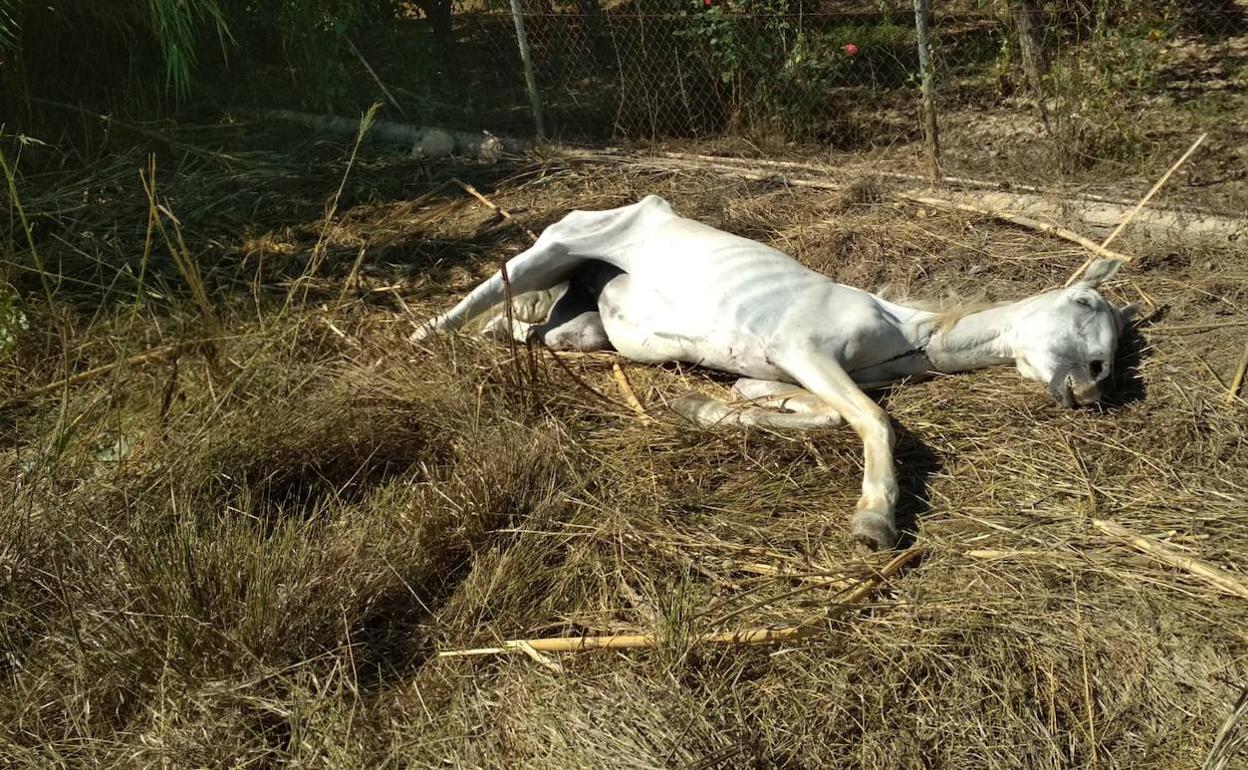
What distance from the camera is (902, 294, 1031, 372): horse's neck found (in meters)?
4.04

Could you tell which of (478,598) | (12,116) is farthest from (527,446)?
(12,116)

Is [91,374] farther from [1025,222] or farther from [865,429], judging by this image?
[1025,222]

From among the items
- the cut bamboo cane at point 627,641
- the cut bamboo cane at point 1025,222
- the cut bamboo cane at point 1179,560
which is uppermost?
the cut bamboo cane at point 1025,222

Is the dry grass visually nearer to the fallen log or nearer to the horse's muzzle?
the horse's muzzle

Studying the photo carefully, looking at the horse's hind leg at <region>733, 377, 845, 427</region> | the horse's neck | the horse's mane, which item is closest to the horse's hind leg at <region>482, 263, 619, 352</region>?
the horse's hind leg at <region>733, 377, 845, 427</region>

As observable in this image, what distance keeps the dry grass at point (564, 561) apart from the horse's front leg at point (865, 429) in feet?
0.30

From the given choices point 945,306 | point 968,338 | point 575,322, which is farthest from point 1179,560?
point 575,322

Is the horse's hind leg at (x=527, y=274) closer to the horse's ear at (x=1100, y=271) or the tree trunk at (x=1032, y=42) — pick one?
the horse's ear at (x=1100, y=271)

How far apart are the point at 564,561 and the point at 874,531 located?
89cm

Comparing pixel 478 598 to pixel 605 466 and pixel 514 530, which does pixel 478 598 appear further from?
pixel 605 466

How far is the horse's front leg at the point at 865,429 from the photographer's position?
319 cm

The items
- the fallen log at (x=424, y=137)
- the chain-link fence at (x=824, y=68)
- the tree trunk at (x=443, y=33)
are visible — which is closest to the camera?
the chain-link fence at (x=824, y=68)

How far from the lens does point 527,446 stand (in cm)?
342

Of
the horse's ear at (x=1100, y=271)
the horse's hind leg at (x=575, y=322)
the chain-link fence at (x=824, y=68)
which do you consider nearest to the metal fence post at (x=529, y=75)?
the chain-link fence at (x=824, y=68)
